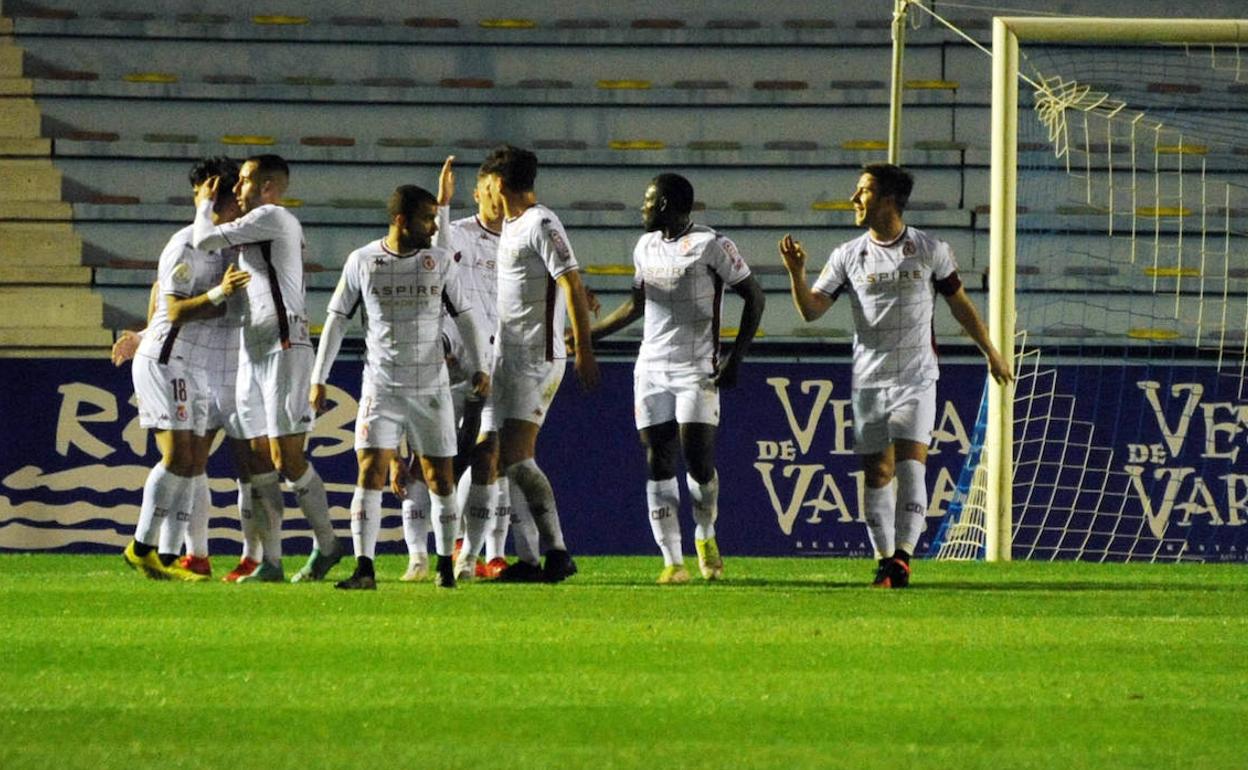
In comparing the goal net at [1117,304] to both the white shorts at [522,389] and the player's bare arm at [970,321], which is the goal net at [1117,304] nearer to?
the player's bare arm at [970,321]

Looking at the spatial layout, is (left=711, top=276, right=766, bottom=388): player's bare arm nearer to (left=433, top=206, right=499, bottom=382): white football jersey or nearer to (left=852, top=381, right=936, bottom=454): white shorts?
(left=852, top=381, right=936, bottom=454): white shorts

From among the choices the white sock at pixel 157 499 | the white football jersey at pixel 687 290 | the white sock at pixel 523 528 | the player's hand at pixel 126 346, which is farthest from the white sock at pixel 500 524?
the player's hand at pixel 126 346

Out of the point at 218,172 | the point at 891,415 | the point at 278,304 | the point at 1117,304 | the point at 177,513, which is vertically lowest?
the point at 177,513

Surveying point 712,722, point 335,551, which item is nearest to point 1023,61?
point 335,551

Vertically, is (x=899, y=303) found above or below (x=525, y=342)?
above

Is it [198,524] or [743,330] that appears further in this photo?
[198,524]

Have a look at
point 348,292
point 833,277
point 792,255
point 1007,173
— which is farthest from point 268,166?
point 1007,173

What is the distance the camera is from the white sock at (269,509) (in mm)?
8516

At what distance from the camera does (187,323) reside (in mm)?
8648

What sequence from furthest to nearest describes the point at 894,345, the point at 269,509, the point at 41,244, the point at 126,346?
the point at 41,244 → the point at 126,346 → the point at 269,509 → the point at 894,345

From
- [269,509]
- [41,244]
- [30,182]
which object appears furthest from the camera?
[30,182]

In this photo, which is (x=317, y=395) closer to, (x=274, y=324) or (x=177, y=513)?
(x=274, y=324)

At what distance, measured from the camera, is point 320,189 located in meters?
14.7

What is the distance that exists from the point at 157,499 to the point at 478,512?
1.30m
